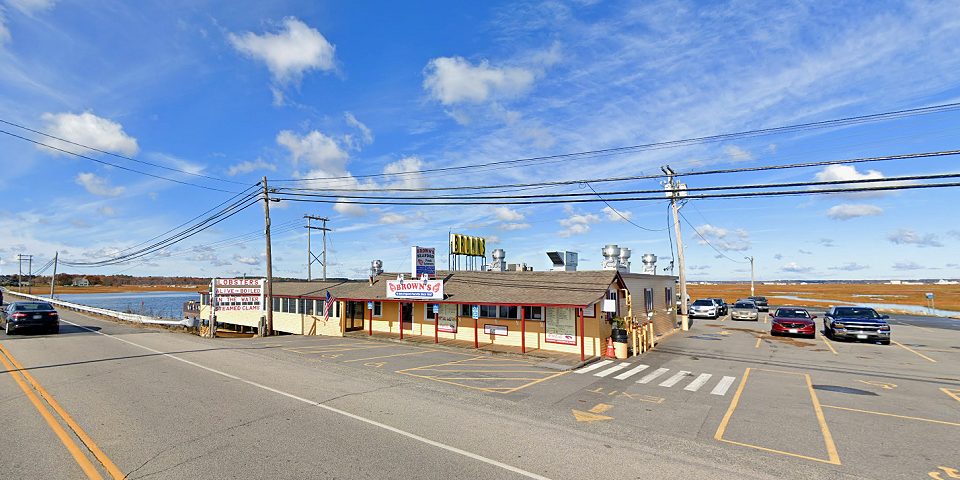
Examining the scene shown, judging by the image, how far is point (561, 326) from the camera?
2081 cm

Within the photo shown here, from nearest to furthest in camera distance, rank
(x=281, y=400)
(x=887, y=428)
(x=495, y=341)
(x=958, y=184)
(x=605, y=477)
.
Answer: (x=605, y=477) < (x=887, y=428) < (x=281, y=400) < (x=958, y=184) < (x=495, y=341)

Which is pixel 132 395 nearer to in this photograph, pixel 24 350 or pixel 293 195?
pixel 24 350

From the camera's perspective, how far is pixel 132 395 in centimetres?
1112

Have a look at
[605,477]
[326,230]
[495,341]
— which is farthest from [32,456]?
[326,230]

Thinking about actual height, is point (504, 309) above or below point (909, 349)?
above

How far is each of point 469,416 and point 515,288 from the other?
1297 centimetres

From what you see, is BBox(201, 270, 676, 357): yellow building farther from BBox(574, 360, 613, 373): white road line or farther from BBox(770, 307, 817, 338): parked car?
BBox(770, 307, 817, 338): parked car

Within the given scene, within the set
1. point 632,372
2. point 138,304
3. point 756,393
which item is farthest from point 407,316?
point 138,304

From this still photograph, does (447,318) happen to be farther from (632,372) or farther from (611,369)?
(632,372)

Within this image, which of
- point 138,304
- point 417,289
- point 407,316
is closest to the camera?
point 417,289

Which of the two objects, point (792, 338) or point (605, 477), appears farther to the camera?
point (792, 338)

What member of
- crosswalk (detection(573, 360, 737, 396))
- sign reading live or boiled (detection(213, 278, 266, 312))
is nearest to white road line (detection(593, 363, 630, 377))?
crosswalk (detection(573, 360, 737, 396))

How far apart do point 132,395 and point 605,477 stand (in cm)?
1119

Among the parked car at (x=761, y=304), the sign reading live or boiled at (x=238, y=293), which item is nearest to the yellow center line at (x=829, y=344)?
the parked car at (x=761, y=304)
